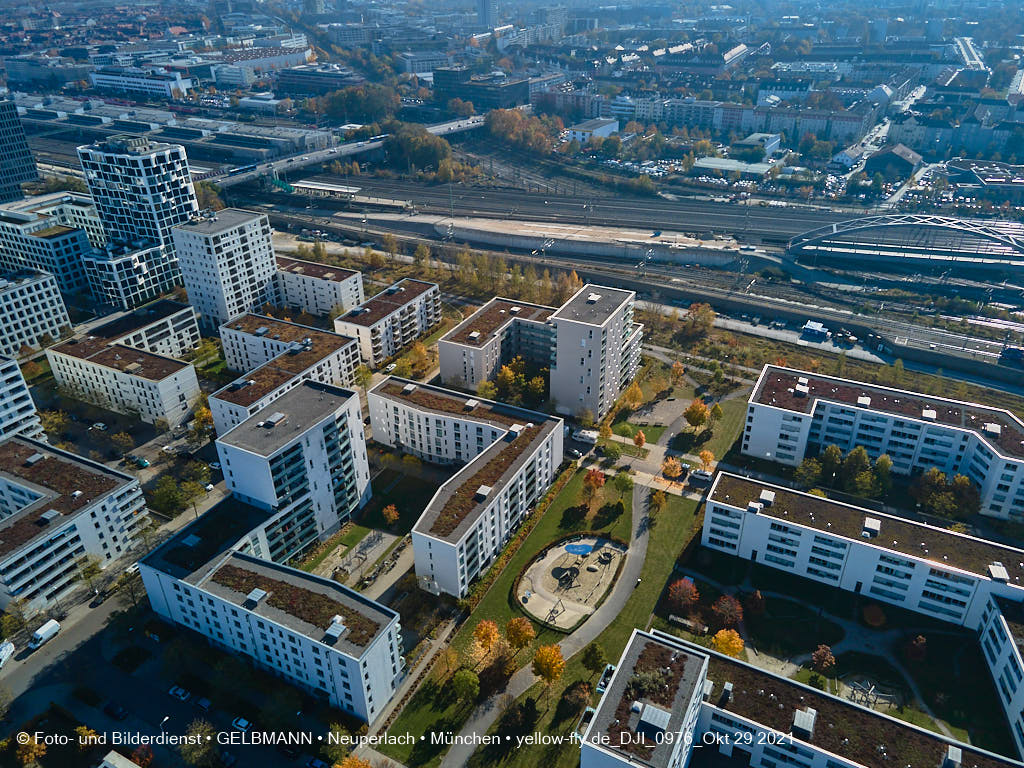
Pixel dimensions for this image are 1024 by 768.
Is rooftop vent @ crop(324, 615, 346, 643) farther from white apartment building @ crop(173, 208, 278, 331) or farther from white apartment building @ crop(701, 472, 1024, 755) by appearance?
white apartment building @ crop(173, 208, 278, 331)

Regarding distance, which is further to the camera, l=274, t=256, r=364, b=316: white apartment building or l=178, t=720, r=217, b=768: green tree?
l=274, t=256, r=364, b=316: white apartment building

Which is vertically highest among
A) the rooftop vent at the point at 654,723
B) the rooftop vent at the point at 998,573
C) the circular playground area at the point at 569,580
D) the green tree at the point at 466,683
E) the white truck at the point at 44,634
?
the rooftop vent at the point at 654,723

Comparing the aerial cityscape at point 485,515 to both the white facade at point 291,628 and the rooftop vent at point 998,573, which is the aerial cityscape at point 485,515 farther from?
the rooftop vent at point 998,573

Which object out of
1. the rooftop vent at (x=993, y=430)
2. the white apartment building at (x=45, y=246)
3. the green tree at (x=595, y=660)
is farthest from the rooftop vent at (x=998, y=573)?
the white apartment building at (x=45, y=246)

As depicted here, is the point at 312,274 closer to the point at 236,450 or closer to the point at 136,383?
the point at 136,383

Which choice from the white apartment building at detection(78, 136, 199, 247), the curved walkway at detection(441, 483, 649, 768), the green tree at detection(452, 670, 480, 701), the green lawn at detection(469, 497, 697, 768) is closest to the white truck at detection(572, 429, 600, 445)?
the curved walkway at detection(441, 483, 649, 768)
